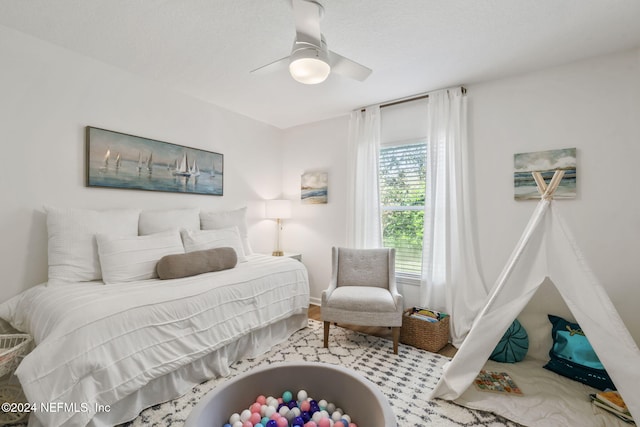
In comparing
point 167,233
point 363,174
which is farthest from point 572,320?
point 167,233

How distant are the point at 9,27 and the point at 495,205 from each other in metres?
4.19

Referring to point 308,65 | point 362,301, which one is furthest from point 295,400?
point 308,65

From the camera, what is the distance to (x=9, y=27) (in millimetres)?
2023

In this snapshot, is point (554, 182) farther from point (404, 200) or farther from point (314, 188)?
point (314, 188)

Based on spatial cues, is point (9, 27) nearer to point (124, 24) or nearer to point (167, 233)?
point (124, 24)

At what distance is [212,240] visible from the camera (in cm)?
277

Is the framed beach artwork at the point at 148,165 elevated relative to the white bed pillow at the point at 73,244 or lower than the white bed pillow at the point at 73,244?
elevated

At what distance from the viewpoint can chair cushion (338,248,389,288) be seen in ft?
10.00

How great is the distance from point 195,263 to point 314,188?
2.05 m

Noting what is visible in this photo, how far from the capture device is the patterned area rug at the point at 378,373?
5.74 feet

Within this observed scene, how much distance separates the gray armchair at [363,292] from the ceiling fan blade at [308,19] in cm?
207

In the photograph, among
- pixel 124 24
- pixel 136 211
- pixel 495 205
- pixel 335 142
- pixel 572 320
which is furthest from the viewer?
pixel 335 142

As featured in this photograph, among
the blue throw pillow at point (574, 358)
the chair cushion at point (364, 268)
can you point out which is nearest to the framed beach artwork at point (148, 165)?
the chair cushion at point (364, 268)

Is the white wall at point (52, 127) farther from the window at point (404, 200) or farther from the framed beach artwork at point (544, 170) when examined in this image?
the framed beach artwork at point (544, 170)
